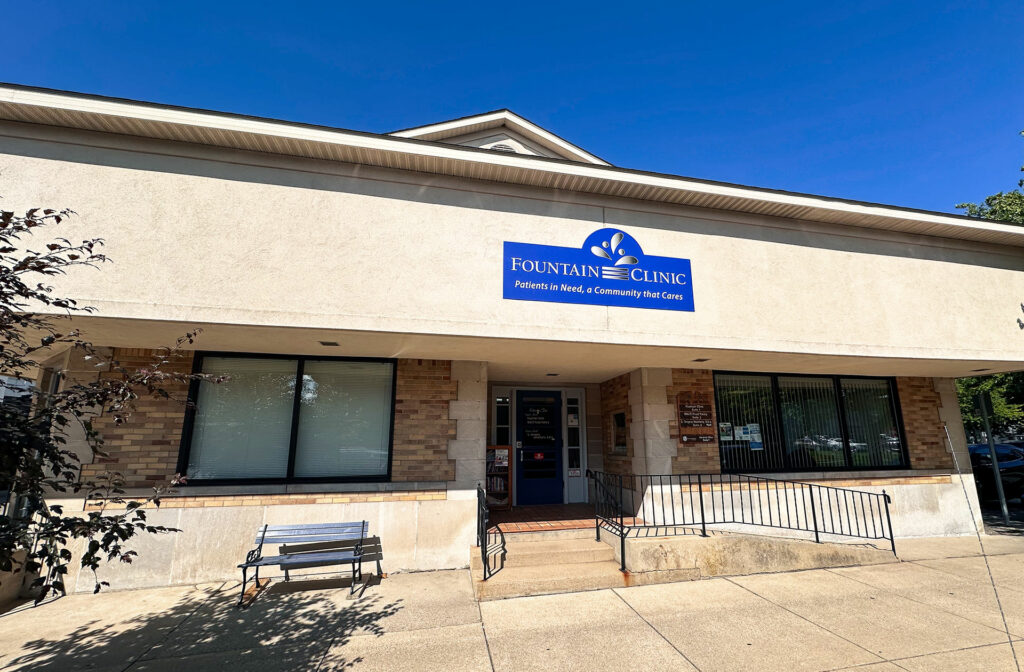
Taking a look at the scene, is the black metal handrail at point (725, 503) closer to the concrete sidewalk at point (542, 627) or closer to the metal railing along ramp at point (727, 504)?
the metal railing along ramp at point (727, 504)

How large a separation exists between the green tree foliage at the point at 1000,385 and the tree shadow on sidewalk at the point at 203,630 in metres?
11.7

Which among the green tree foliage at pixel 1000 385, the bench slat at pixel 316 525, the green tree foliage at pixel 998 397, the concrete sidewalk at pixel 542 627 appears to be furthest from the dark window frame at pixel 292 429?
the green tree foliage at pixel 998 397

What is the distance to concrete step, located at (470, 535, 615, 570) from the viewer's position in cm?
661

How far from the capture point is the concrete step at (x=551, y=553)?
6.61 m

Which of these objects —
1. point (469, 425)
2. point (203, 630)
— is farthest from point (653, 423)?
point (203, 630)

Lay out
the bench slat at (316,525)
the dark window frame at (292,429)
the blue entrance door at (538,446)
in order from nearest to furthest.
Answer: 1. the bench slat at (316,525)
2. the dark window frame at (292,429)
3. the blue entrance door at (538,446)

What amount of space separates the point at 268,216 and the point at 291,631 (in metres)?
4.65

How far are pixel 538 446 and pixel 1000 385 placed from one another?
19.8 metres

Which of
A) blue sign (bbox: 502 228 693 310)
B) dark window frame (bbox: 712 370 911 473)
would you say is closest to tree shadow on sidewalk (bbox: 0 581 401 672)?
blue sign (bbox: 502 228 693 310)

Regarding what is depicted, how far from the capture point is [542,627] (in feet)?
16.6

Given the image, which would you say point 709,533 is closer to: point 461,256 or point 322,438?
point 461,256

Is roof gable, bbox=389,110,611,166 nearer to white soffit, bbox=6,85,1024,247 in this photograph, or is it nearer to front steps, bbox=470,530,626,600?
white soffit, bbox=6,85,1024,247

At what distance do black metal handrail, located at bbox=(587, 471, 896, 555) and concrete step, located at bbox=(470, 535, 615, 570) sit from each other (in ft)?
2.46

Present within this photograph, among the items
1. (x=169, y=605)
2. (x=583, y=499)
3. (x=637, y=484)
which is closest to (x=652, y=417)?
(x=637, y=484)
